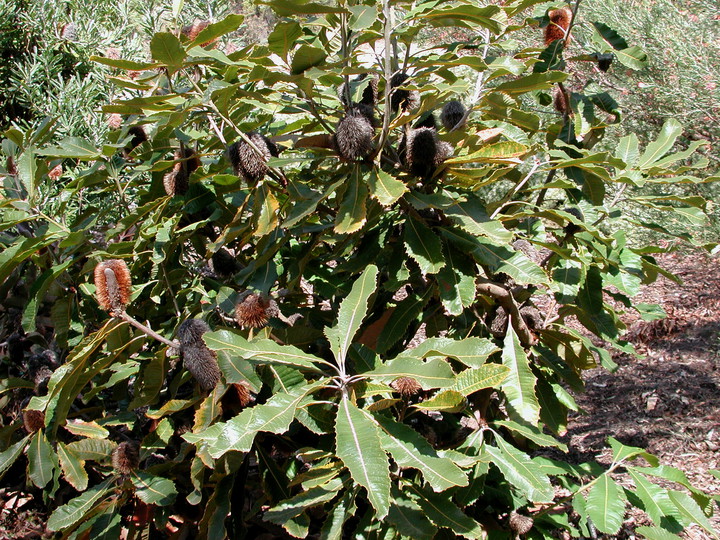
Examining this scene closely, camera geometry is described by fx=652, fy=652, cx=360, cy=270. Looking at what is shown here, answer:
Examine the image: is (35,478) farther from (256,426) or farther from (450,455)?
(450,455)

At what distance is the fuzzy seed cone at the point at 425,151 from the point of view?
1.71 m

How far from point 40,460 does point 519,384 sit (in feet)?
4.96

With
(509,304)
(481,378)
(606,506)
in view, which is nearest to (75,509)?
(481,378)

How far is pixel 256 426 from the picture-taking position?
4.65ft

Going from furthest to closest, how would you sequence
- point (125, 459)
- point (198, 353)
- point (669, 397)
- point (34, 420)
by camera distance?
point (669, 397) → point (34, 420) → point (125, 459) → point (198, 353)

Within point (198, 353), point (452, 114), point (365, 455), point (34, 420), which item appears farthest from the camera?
point (34, 420)

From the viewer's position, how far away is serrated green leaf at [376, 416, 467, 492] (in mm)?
1414

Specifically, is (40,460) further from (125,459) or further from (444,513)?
(444,513)

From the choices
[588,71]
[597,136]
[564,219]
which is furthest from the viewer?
[588,71]

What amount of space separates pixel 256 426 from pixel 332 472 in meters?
0.38

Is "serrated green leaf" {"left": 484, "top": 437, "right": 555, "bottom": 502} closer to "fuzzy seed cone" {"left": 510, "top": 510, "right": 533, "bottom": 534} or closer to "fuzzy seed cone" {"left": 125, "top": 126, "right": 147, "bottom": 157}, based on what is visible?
"fuzzy seed cone" {"left": 510, "top": 510, "right": 533, "bottom": 534}

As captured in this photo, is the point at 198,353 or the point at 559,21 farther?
the point at 559,21

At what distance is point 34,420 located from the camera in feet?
7.11

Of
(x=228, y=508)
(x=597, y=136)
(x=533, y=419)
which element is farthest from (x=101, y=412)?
(x=597, y=136)
